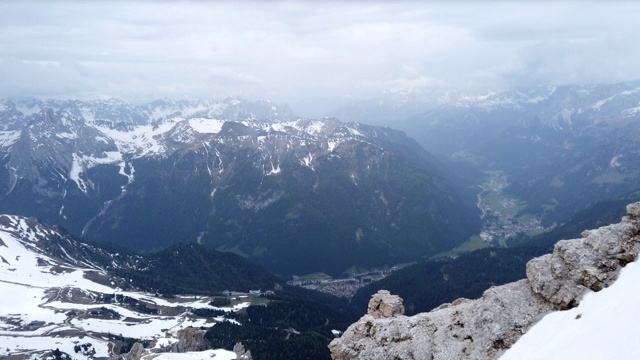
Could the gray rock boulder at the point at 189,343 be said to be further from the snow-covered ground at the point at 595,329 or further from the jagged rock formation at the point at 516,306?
the snow-covered ground at the point at 595,329

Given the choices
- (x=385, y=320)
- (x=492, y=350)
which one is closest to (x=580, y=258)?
(x=492, y=350)

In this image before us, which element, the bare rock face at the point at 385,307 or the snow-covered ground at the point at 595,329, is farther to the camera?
the bare rock face at the point at 385,307

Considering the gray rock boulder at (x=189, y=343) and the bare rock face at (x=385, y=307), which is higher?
the bare rock face at (x=385, y=307)

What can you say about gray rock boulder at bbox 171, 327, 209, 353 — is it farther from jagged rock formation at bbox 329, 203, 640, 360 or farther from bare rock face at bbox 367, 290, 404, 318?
jagged rock formation at bbox 329, 203, 640, 360

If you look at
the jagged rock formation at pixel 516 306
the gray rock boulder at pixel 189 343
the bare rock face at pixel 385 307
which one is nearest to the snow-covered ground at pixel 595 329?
the jagged rock formation at pixel 516 306

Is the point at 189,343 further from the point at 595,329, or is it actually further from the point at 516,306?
the point at 595,329

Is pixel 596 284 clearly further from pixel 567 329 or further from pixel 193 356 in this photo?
pixel 193 356
